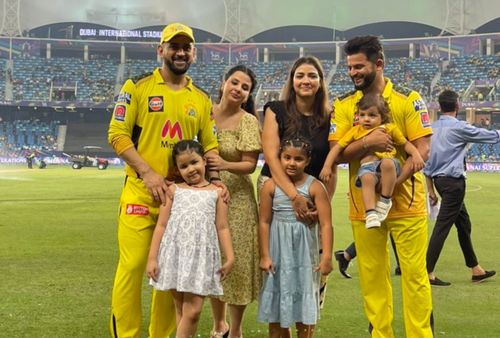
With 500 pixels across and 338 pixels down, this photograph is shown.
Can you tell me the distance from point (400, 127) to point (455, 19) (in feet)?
190

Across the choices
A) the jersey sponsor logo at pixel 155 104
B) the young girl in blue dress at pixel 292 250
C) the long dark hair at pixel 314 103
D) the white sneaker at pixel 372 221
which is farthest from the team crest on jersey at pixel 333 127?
the jersey sponsor logo at pixel 155 104

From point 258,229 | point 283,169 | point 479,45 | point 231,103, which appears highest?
point 479,45

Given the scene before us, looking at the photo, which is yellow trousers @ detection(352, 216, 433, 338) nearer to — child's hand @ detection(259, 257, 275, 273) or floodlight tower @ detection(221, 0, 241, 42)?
child's hand @ detection(259, 257, 275, 273)

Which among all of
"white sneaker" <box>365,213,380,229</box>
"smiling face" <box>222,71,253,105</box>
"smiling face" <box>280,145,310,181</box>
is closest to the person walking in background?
"smiling face" <box>222,71,253,105</box>

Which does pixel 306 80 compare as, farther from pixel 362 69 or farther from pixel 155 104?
pixel 155 104

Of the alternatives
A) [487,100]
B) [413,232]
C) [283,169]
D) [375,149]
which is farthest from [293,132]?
[487,100]

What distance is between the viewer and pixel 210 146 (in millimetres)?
4543

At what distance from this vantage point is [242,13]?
208 ft

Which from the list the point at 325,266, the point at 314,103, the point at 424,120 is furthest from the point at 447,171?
the point at 325,266

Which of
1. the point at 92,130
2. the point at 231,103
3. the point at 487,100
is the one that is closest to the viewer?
the point at 231,103

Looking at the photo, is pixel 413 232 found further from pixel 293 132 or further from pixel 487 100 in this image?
pixel 487 100

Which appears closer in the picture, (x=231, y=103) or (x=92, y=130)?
(x=231, y=103)

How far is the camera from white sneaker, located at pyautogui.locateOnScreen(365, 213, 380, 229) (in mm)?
4031

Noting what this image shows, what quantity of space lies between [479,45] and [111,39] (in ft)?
118
